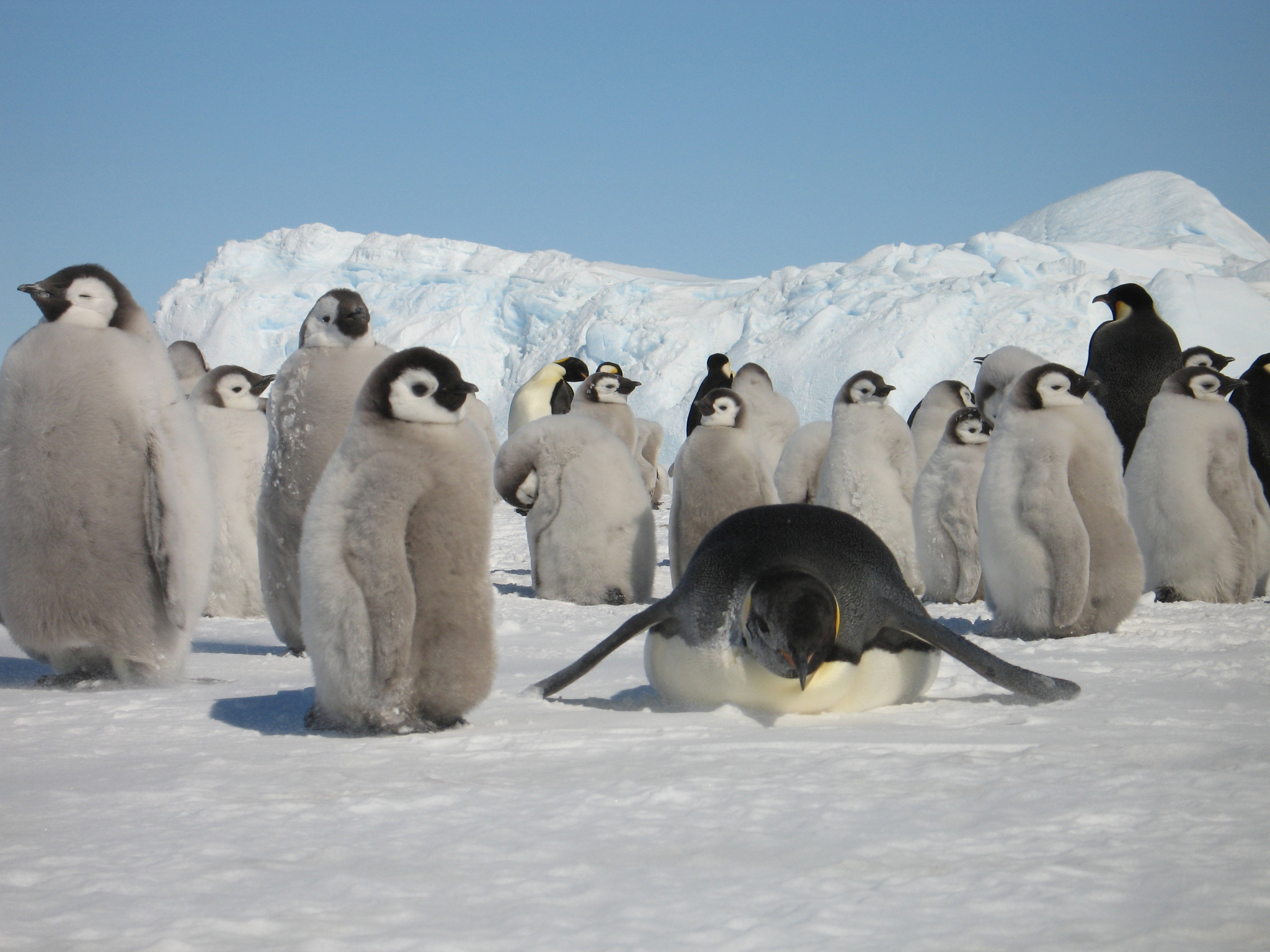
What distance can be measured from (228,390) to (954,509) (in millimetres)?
3458

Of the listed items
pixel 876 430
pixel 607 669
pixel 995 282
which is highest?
pixel 995 282

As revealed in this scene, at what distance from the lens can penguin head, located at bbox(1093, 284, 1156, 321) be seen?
829cm

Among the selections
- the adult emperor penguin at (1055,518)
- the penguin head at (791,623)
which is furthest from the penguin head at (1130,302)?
the penguin head at (791,623)

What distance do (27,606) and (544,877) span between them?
216 cm

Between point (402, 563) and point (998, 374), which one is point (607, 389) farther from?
point (402, 563)

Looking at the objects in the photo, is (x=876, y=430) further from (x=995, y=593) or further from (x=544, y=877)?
(x=544, y=877)

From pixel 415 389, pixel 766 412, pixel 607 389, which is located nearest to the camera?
pixel 415 389

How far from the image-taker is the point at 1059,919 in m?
1.24

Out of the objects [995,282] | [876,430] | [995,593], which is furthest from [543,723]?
[995,282]

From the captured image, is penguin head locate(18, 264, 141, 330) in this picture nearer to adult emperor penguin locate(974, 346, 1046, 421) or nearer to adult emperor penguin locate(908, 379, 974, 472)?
adult emperor penguin locate(974, 346, 1046, 421)

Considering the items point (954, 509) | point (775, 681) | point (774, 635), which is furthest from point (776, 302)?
point (774, 635)

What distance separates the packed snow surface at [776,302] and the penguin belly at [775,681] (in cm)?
1582

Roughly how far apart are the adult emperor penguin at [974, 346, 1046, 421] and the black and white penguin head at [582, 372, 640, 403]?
12.3 ft

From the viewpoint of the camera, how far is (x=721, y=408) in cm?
613
